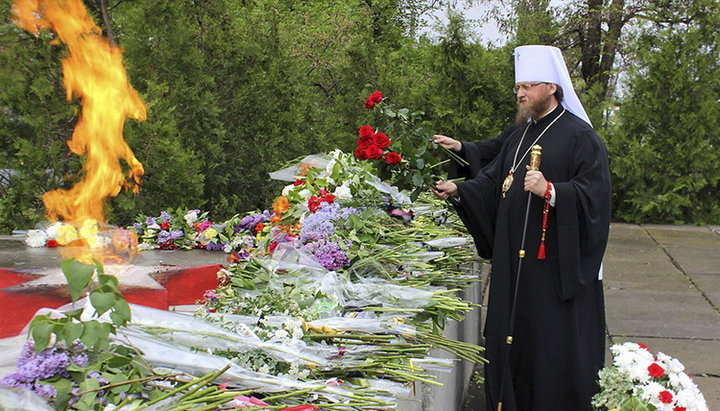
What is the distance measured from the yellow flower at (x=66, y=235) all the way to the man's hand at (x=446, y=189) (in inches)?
117

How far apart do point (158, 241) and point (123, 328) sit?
3472mm

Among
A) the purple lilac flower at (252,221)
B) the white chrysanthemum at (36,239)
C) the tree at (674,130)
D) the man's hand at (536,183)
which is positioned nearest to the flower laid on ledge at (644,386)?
the man's hand at (536,183)

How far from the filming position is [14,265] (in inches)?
189

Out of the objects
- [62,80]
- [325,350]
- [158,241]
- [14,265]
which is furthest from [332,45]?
[325,350]

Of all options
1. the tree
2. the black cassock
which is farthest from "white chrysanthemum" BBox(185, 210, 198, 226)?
the tree

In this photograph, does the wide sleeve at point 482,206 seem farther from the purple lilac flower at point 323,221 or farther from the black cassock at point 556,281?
the purple lilac flower at point 323,221

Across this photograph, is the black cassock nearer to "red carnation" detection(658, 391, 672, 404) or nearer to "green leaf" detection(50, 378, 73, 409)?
"red carnation" detection(658, 391, 672, 404)

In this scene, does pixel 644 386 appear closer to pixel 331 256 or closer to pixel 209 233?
pixel 331 256

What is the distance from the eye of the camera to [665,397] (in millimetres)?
3285

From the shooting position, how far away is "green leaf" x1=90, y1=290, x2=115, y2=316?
1.90 meters

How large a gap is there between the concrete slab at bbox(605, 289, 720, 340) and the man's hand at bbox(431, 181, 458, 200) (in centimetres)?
251

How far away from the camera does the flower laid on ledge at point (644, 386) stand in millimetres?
3299

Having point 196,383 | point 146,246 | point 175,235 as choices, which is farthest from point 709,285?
point 196,383

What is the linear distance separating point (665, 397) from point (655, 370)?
0.52 ft
